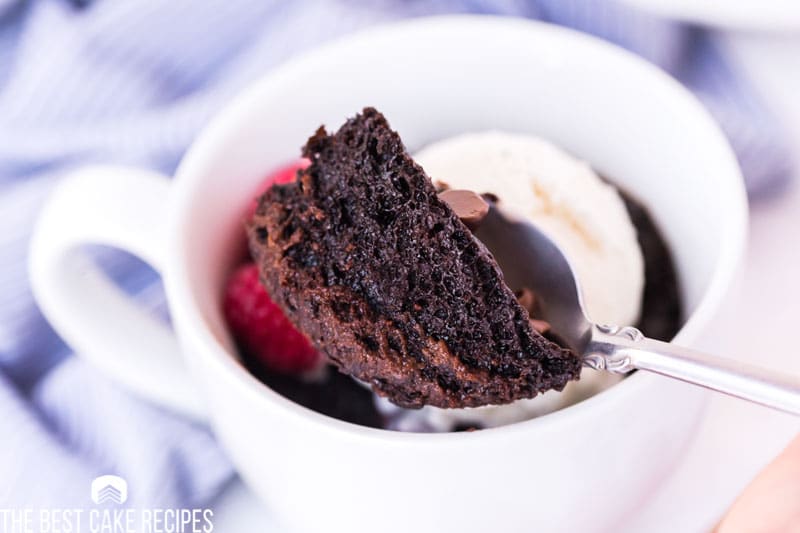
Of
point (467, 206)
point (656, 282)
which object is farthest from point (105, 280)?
point (656, 282)

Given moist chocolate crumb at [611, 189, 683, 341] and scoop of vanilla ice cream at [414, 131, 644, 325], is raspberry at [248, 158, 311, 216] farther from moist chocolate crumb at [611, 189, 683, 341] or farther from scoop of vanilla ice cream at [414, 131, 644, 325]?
moist chocolate crumb at [611, 189, 683, 341]

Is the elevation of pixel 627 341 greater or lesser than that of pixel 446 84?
lesser

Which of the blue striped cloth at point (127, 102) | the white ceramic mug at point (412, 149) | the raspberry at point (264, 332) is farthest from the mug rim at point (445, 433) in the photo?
the blue striped cloth at point (127, 102)

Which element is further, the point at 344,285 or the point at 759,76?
the point at 759,76

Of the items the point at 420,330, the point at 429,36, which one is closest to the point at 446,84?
the point at 429,36

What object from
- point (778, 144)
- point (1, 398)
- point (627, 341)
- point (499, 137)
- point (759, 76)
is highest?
point (759, 76)

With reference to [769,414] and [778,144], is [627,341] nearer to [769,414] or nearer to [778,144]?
[769,414]

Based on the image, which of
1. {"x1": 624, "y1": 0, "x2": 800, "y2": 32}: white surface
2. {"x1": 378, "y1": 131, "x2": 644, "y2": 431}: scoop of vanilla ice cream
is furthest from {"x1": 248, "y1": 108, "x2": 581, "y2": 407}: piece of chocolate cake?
{"x1": 624, "y1": 0, "x2": 800, "y2": 32}: white surface
